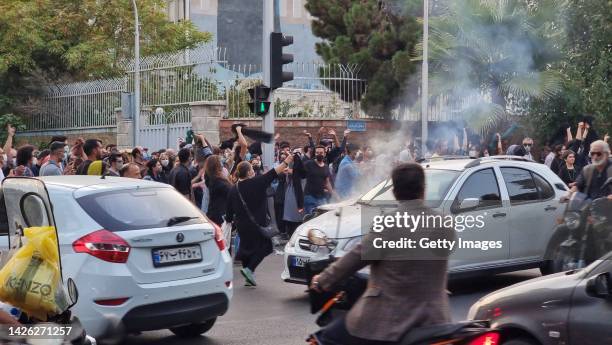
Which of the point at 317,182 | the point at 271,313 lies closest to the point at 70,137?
the point at 317,182

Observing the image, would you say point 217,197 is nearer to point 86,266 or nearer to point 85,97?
point 86,266

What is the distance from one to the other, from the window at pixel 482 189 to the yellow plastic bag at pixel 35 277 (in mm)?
6336

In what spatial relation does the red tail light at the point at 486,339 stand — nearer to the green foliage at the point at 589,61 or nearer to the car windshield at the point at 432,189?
the car windshield at the point at 432,189

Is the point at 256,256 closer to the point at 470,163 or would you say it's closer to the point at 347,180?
the point at 470,163

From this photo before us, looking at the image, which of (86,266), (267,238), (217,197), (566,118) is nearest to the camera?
(86,266)

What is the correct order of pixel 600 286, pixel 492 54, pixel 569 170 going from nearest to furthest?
pixel 600 286 → pixel 569 170 → pixel 492 54

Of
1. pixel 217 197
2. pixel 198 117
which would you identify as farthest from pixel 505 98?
pixel 217 197

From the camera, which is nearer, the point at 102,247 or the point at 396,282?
the point at 396,282

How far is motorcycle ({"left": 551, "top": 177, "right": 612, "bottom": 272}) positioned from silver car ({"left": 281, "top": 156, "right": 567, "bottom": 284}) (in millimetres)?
262

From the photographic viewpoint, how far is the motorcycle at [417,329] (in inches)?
202

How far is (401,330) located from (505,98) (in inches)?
1018

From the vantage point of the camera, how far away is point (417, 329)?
517 cm

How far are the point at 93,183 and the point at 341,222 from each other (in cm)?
312

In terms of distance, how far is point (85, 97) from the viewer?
33.6 m
